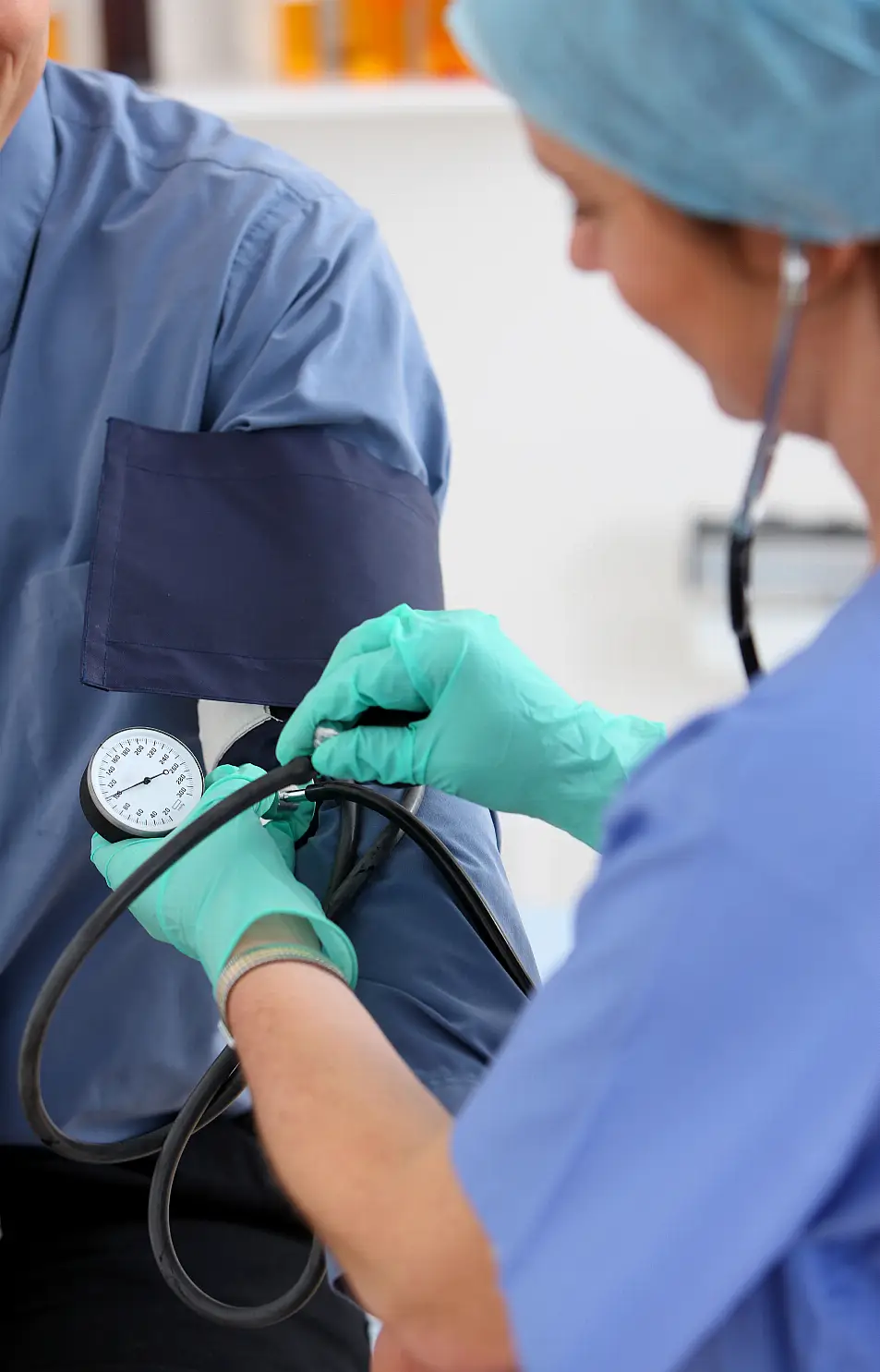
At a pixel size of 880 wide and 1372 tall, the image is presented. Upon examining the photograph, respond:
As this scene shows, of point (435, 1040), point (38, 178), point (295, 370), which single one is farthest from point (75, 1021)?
point (38, 178)

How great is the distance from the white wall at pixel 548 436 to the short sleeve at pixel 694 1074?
2021 mm

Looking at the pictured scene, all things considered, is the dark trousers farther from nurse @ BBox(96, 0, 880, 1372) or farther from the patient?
nurse @ BBox(96, 0, 880, 1372)

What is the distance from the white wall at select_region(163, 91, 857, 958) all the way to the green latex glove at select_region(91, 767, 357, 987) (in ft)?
5.63

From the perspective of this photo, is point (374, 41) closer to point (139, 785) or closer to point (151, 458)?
point (151, 458)

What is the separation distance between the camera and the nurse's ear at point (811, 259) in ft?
1.98

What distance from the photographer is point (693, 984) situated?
0.52 meters

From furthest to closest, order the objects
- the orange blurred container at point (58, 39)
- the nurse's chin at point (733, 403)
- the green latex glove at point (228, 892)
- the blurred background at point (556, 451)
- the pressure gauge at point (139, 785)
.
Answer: the blurred background at point (556, 451) < the orange blurred container at point (58, 39) < the pressure gauge at point (139, 785) < the green latex glove at point (228, 892) < the nurse's chin at point (733, 403)

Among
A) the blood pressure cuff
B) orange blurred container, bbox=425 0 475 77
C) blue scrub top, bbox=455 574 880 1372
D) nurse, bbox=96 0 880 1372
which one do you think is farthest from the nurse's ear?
orange blurred container, bbox=425 0 475 77

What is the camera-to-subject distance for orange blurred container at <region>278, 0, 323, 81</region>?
2182mm

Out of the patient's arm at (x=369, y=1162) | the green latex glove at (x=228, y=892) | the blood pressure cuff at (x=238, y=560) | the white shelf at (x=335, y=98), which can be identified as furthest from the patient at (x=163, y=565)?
the white shelf at (x=335, y=98)

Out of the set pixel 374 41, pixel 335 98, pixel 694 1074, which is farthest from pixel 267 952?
pixel 374 41

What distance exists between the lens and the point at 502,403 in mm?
2574

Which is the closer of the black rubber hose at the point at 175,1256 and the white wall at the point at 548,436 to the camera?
the black rubber hose at the point at 175,1256

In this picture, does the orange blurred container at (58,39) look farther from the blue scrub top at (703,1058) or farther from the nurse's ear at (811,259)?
the blue scrub top at (703,1058)
